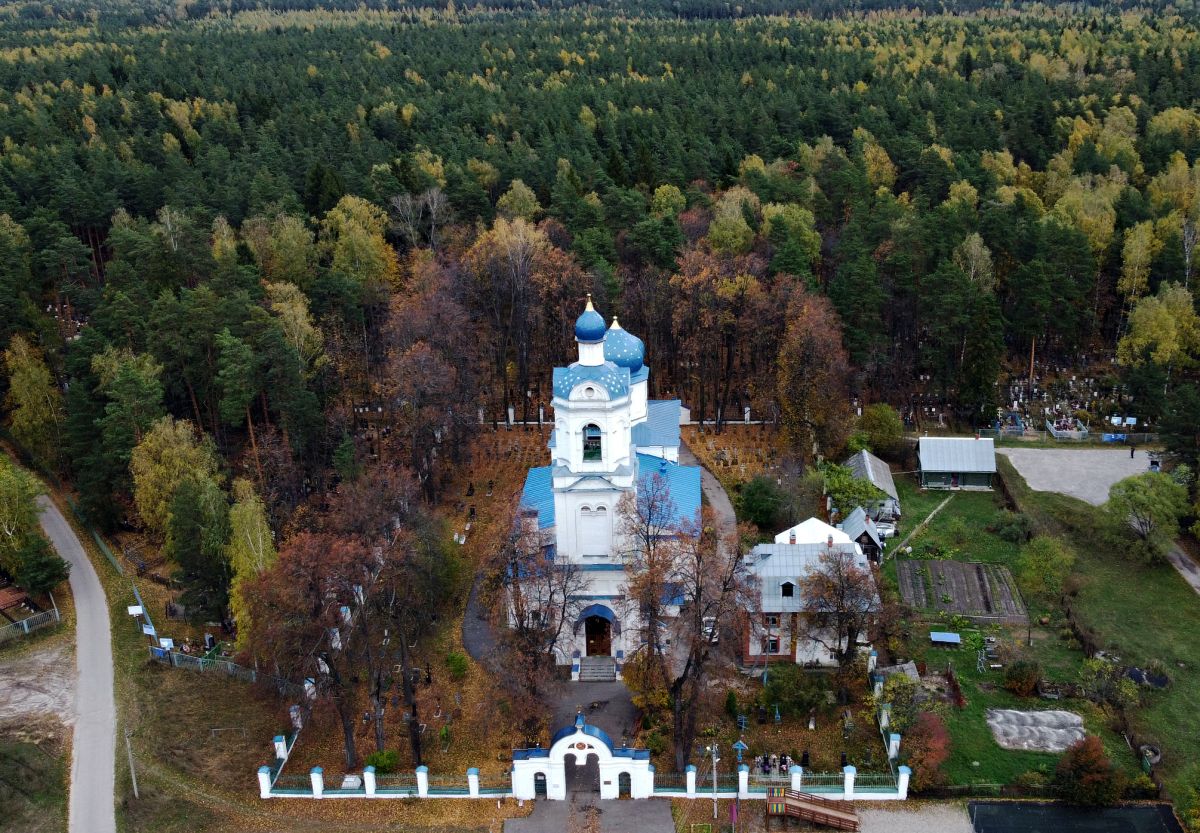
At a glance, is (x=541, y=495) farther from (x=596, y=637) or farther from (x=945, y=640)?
(x=945, y=640)

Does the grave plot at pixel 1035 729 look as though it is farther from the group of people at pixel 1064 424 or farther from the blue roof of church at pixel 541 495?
the group of people at pixel 1064 424

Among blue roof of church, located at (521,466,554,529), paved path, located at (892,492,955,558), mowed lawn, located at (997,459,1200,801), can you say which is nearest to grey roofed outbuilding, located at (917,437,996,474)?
paved path, located at (892,492,955,558)

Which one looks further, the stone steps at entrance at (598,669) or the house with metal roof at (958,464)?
the house with metal roof at (958,464)

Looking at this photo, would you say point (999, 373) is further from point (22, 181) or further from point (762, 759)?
point (22, 181)

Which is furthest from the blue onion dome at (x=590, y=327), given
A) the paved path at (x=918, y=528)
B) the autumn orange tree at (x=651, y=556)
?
the paved path at (x=918, y=528)

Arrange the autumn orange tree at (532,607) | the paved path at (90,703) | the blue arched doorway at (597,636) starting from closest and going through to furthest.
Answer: the paved path at (90,703)
the autumn orange tree at (532,607)
the blue arched doorway at (597,636)

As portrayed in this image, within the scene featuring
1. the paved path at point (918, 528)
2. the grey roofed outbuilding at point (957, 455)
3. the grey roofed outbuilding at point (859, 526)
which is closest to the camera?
the grey roofed outbuilding at point (859, 526)

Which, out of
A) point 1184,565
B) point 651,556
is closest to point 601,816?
point 651,556
